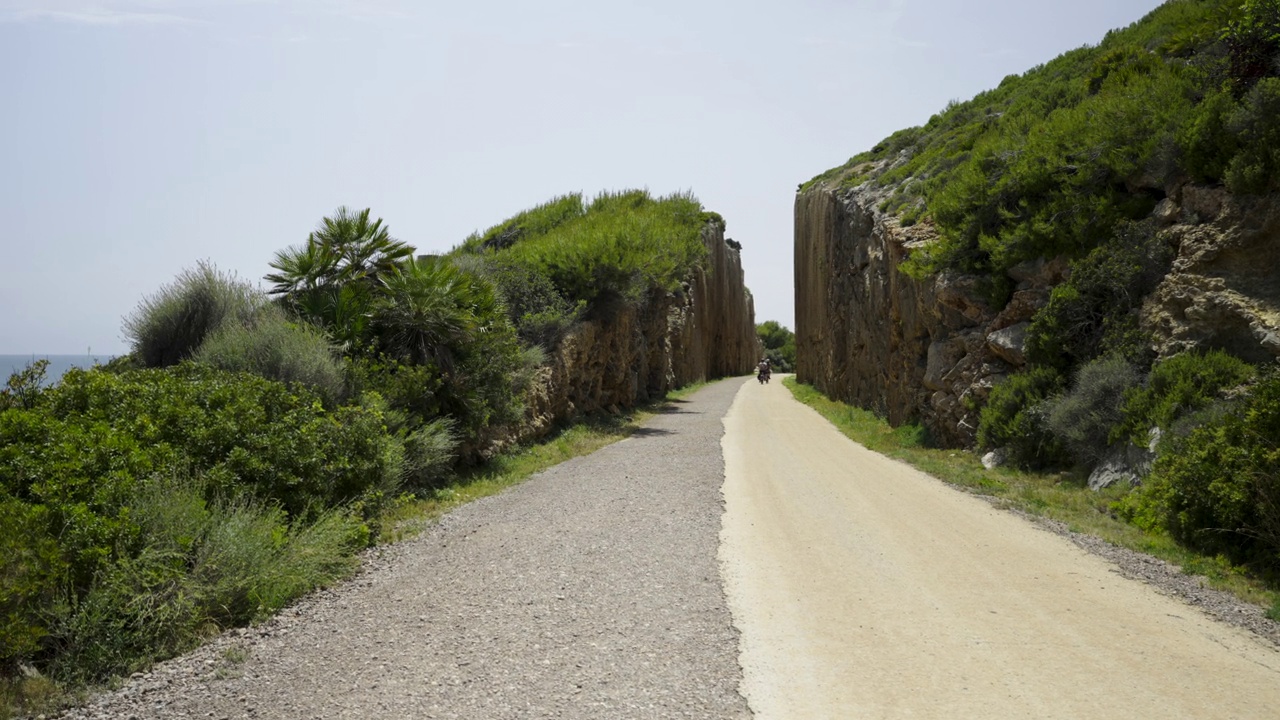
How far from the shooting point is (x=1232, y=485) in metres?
7.79

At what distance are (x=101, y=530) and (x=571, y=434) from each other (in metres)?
13.4

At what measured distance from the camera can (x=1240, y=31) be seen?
1257 centimetres

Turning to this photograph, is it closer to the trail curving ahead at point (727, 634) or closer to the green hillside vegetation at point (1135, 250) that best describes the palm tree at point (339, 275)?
the trail curving ahead at point (727, 634)

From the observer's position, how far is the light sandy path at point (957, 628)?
479cm

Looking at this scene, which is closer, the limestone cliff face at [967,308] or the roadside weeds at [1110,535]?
the roadside weeds at [1110,535]

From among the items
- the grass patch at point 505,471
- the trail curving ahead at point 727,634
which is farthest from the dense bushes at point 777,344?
the trail curving ahead at point 727,634

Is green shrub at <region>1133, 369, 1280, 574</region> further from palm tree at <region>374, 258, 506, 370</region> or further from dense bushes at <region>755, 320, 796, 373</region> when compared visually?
dense bushes at <region>755, 320, 796, 373</region>

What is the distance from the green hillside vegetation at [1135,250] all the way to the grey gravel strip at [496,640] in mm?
5314

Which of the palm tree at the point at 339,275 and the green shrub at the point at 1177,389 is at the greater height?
the palm tree at the point at 339,275

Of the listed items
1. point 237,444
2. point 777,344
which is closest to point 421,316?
point 237,444

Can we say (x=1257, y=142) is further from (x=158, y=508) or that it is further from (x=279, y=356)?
(x=158, y=508)

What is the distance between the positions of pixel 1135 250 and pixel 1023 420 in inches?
132

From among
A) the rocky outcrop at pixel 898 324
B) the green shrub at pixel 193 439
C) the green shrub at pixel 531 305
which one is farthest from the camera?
the green shrub at pixel 531 305

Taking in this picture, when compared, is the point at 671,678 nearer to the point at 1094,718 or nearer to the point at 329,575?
the point at 1094,718
